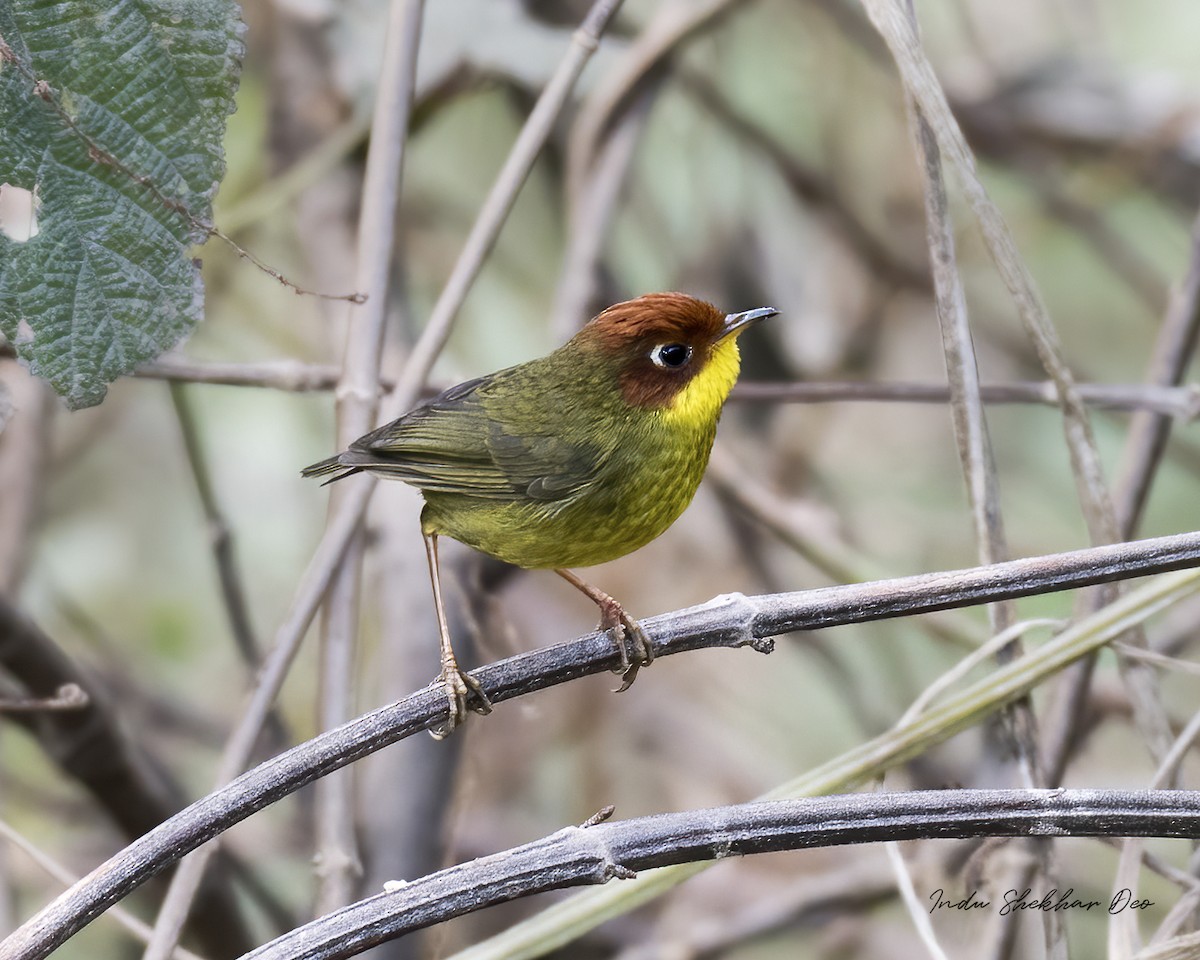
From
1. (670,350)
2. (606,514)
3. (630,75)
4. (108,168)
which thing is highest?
(630,75)

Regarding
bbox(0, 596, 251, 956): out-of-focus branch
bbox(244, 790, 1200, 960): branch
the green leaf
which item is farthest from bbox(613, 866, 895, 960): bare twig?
the green leaf

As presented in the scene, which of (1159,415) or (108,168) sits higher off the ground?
(1159,415)

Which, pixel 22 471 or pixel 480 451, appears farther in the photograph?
pixel 22 471

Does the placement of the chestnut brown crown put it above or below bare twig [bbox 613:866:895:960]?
above

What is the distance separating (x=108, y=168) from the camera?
212cm

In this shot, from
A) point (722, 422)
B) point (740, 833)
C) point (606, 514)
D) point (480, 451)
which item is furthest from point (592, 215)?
point (740, 833)

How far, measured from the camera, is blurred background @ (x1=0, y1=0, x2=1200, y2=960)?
155 inches

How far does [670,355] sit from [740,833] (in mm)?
1140

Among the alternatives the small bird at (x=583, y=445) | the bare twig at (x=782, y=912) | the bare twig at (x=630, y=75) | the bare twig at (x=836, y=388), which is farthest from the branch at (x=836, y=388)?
the bare twig at (x=782, y=912)

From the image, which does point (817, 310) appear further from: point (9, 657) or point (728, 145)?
point (9, 657)

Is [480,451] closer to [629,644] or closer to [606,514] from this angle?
[606,514]

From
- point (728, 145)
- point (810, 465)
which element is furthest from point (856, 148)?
point (810, 465)

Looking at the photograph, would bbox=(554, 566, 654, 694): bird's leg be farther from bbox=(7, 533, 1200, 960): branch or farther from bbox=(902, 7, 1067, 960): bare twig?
bbox=(902, 7, 1067, 960): bare twig

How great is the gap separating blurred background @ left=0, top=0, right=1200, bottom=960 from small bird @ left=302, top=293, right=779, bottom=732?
0.86m
